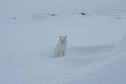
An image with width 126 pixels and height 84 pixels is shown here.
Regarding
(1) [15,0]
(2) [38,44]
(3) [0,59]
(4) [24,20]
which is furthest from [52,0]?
(3) [0,59]

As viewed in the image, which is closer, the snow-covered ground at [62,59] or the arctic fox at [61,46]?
the snow-covered ground at [62,59]

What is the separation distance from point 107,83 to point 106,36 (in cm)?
750

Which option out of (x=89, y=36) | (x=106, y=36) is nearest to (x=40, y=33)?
(x=89, y=36)

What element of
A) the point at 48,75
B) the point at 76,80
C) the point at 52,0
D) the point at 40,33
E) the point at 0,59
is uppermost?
the point at 76,80

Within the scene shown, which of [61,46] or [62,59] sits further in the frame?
[61,46]

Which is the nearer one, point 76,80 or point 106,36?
point 76,80

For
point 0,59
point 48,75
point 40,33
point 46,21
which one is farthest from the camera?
point 46,21

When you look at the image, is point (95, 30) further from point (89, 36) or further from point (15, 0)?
point (15, 0)

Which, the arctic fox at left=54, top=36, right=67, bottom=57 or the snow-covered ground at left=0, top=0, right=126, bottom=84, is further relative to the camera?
the arctic fox at left=54, top=36, right=67, bottom=57

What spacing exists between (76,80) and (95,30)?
349 inches

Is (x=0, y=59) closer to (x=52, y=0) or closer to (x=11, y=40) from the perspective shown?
(x=11, y=40)

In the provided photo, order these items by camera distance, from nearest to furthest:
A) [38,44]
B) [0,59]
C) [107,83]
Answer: [107,83] < [0,59] < [38,44]

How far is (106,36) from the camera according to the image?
32.4 ft

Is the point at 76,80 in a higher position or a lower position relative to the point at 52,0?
higher
